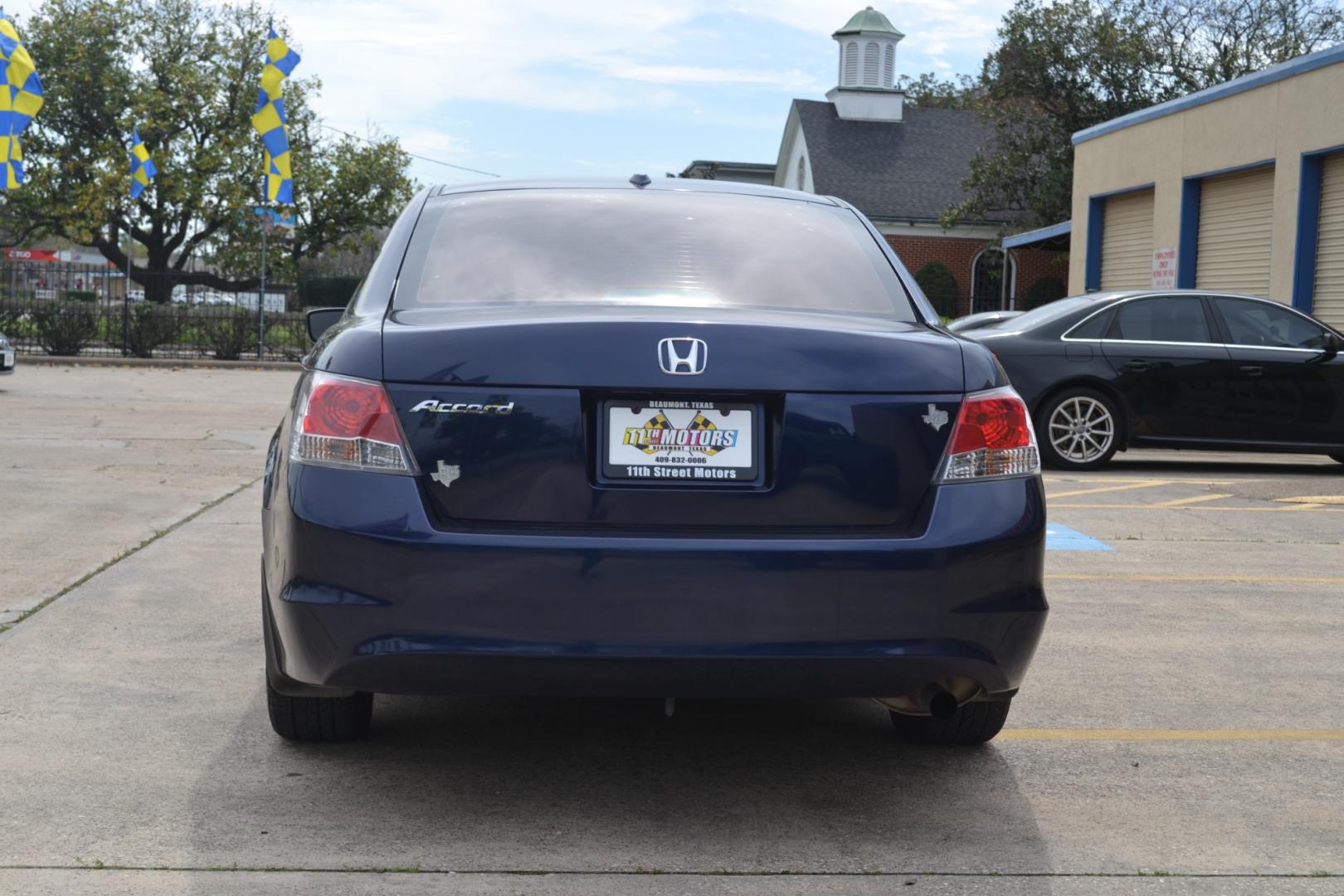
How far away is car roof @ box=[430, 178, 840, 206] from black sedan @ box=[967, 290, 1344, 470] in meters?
7.73

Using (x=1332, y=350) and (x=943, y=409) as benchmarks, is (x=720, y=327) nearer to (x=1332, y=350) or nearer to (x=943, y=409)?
(x=943, y=409)

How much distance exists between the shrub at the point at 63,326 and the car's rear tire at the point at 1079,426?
22113 millimetres

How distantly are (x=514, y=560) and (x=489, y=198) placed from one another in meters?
1.50

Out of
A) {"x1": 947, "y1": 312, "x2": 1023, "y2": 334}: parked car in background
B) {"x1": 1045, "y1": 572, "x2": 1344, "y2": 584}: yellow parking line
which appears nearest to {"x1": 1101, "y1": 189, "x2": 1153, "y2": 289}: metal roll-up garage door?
{"x1": 947, "y1": 312, "x2": 1023, "y2": 334}: parked car in background

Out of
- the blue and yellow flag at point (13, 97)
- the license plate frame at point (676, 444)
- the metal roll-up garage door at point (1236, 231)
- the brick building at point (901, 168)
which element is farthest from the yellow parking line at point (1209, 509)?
the brick building at point (901, 168)

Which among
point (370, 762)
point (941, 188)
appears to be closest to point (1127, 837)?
point (370, 762)

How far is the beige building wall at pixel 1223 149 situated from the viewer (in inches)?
693

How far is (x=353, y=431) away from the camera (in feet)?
11.7

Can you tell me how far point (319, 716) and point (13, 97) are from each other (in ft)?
65.8

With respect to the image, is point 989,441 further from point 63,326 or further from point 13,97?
point 63,326

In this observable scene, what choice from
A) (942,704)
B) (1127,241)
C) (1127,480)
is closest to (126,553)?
(942,704)

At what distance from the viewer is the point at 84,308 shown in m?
29.5

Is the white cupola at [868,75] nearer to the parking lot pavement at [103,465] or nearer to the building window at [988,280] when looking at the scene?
the building window at [988,280]

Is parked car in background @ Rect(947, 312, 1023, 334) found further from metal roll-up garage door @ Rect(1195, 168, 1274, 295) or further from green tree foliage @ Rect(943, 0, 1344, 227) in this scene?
green tree foliage @ Rect(943, 0, 1344, 227)
